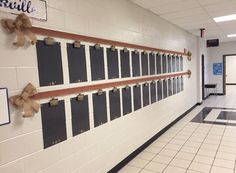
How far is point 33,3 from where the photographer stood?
6.40ft

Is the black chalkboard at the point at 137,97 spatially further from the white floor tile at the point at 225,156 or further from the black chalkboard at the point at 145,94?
the white floor tile at the point at 225,156

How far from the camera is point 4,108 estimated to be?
171 cm

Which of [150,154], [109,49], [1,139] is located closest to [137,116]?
[150,154]

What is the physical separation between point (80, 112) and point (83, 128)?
0.70 ft

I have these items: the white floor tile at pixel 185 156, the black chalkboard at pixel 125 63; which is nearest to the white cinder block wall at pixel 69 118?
the black chalkboard at pixel 125 63

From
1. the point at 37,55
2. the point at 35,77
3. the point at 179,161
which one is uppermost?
the point at 37,55

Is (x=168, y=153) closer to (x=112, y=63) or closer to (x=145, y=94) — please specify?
(x=145, y=94)

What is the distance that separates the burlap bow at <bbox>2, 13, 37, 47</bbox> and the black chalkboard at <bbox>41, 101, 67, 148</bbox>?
66 centimetres

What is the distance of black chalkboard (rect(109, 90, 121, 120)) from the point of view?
310 cm

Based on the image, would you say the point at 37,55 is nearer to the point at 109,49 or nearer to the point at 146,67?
the point at 109,49

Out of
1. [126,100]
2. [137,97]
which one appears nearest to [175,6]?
[137,97]

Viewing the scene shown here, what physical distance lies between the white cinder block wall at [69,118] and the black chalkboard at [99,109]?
0.08 m

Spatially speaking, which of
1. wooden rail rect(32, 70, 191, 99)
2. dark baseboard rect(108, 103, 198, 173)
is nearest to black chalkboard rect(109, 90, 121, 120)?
wooden rail rect(32, 70, 191, 99)

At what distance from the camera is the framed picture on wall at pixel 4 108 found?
1.69m
